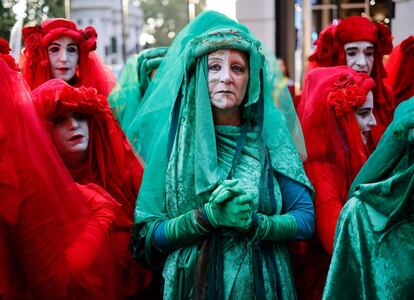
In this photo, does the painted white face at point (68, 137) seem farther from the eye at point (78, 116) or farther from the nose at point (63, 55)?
the nose at point (63, 55)

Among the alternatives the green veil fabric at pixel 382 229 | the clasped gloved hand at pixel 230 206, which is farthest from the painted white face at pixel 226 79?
the green veil fabric at pixel 382 229

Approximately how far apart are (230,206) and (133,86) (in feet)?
8.66

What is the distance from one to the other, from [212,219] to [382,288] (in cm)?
67

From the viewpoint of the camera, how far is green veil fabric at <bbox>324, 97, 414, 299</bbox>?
7.22 feet

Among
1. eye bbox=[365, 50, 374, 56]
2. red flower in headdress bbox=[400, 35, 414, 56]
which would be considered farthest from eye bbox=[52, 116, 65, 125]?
red flower in headdress bbox=[400, 35, 414, 56]

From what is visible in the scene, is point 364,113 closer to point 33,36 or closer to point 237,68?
point 237,68

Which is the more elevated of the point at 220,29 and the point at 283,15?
the point at 283,15

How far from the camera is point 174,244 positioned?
8.52ft

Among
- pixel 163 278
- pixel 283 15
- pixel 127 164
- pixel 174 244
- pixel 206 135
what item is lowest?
pixel 163 278

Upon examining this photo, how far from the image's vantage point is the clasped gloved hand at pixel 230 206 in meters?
2.39

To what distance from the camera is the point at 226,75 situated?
2.74 m

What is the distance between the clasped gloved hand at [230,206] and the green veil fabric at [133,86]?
206 cm

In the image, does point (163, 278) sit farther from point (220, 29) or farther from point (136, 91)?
point (136, 91)

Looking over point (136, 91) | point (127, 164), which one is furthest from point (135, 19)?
point (127, 164)
